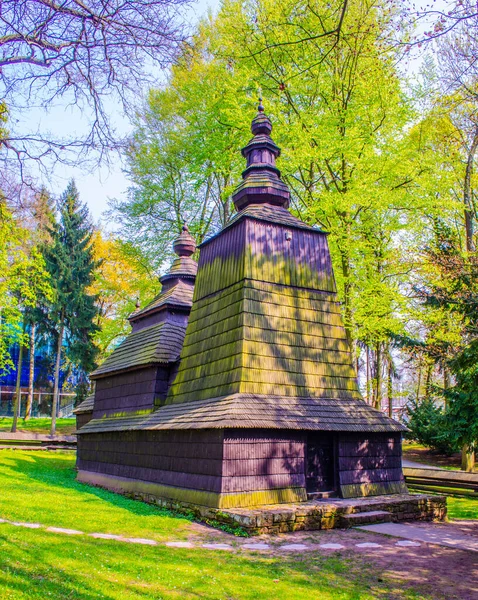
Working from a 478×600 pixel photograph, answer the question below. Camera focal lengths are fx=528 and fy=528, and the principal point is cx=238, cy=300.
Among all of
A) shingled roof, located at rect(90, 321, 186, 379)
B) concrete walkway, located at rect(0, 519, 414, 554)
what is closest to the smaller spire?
shingled roof, located at rect(90, 321, 186, 379)

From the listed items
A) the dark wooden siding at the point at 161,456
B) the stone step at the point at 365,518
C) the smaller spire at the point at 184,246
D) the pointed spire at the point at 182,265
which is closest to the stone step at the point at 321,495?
the stone step at the point at 365,518

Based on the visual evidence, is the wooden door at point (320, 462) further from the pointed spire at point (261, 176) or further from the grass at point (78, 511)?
the pointed spire at point (261, 176)

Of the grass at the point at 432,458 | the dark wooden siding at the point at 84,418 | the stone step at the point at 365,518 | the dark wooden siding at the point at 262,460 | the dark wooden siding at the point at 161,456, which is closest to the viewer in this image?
the stone step at the point at 365,518

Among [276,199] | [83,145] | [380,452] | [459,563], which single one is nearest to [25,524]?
[83,145]

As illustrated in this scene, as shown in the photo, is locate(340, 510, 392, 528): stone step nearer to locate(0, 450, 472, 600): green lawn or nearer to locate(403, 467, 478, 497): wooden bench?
locate(0, 450, 472, 600): green lawn

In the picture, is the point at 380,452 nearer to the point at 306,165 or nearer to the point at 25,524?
the point at 25,524

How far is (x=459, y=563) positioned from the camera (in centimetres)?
788

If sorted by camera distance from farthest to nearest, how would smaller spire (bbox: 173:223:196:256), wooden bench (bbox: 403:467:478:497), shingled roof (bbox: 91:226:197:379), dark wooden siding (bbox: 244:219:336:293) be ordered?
smaller spire (bbox: 173:223:196:256) < shingled roof (bbox: 91:226:197:379) < wooden bench (bbox: 403:467:478:497) < dark wooden siding (bbox: 244:219:336:293)

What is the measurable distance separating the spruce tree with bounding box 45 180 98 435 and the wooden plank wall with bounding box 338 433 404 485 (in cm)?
2507

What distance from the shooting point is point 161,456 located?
46.9 feet

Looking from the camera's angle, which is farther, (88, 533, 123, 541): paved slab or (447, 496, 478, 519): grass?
(447, 496, 478, 519): grass

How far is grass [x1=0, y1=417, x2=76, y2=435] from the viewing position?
3556 cm

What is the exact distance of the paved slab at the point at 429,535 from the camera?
30.1 feet

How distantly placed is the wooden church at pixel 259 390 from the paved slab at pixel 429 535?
1.79 m
